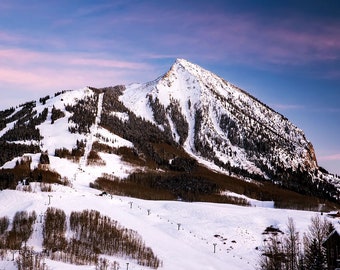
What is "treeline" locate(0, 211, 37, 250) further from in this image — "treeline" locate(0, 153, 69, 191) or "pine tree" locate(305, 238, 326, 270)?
"pine tree" locate(305, 238, 326, 270)

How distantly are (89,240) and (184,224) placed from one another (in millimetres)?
29068

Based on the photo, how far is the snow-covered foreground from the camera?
98188 millimetres

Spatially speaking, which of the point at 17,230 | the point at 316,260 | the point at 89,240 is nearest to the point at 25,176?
the point at 17,230

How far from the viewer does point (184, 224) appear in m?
120

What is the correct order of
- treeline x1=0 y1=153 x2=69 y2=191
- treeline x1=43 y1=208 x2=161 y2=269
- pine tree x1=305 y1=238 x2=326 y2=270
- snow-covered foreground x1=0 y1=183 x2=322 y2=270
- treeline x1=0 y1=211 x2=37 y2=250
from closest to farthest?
pine tree x1=305 y1=238 x2=326 y2=270 → treeline x1=43 y1=208 x2=161 y2=269 → treeline x1=0 y1=211 x2=37 y2=250 → snow-covered foreground x1=0 y1=183 x2=322 y2=270 → treeline x1=0 y1=153 x2=69 y2=191

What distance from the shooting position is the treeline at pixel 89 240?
91.9m

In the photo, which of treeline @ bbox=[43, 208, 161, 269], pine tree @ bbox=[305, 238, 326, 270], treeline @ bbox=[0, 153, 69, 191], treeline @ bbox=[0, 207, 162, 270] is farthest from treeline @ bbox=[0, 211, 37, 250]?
pine tree @ bbox=[305, 238, 326, 270]

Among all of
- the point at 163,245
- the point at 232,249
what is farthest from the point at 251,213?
the point at 163,245

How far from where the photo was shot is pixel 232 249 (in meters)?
107

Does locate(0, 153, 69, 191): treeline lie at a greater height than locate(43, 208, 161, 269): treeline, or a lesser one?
greater

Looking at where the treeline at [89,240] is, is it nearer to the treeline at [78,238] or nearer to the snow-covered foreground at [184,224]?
the treeline at [78,238]

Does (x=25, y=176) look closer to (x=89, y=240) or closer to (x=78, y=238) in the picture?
(x=78, y=238)

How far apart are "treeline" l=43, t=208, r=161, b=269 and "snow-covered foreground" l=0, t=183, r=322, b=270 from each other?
7.50 feet

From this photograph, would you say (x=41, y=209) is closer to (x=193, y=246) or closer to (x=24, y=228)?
(x=24, y=228)
